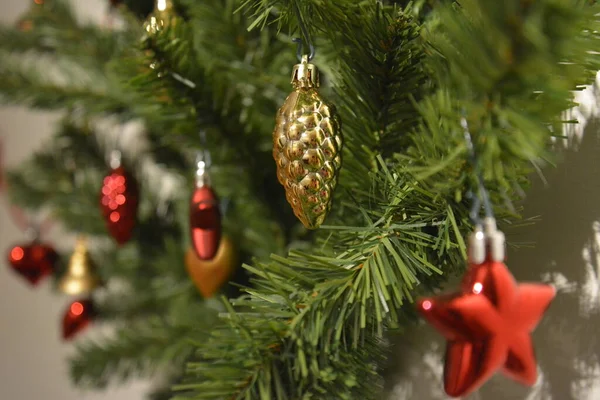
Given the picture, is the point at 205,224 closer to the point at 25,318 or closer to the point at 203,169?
the point at 203,169

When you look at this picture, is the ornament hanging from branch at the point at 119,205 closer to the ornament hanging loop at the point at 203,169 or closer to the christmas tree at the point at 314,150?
the christmas tree at the point at 314,150

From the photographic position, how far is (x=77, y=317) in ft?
1.98

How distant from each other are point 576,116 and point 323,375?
21 cm

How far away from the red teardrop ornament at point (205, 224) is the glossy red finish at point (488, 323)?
206 mm

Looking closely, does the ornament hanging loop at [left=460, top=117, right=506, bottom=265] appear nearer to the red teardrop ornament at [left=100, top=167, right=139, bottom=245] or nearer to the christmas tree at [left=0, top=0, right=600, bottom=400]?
the christmas tree at [left=0, top=0, right=600, bottom=400]

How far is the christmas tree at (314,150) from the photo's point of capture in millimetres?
190

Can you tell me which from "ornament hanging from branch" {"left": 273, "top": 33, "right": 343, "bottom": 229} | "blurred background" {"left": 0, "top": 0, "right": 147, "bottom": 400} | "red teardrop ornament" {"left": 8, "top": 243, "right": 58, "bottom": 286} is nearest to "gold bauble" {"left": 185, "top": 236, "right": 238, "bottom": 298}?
"ornament hanging from branch" {"left": 273, "top": 33, "right": 343, "bottom": 229}

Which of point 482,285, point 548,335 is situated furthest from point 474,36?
point 548,335

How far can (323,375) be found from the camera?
25 centimetres

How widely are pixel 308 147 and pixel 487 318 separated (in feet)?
0.37

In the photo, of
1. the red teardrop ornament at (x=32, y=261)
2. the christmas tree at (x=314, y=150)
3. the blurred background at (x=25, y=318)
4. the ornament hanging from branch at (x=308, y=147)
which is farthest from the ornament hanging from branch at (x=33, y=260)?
the ornament hanging from branch at (x=308, y=147)

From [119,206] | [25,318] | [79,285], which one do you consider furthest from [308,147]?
[25,318]

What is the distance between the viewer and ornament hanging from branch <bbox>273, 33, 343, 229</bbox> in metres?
0.25

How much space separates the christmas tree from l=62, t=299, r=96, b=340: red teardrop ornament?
0.09 metres
